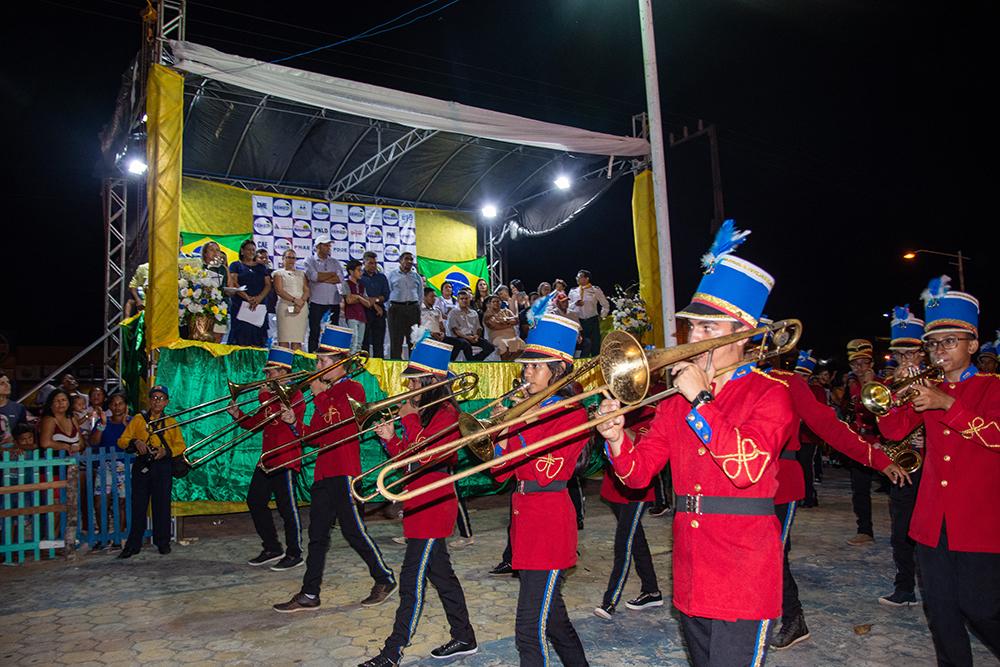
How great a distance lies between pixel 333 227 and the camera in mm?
16719

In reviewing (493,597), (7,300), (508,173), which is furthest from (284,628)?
(7,300)

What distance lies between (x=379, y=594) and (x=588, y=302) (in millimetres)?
9475

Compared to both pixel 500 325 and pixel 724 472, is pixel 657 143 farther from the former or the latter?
pixel 724 472

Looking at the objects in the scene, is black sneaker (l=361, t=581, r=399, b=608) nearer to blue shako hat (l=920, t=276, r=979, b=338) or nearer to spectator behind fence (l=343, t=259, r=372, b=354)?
blue shako hat (l=920, t=276, r=979, b=338)

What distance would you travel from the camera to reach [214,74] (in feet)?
33.1

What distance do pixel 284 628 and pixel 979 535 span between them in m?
5.14

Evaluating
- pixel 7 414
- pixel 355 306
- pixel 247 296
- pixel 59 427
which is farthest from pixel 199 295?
pixel 355 306

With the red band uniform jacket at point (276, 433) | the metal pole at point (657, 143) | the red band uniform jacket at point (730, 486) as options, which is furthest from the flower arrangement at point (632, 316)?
the red band uniform jacket at point (730, 486)

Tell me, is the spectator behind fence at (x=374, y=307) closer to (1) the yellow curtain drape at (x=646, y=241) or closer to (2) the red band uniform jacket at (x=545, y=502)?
(1) the yellow curtain drape at (x=646, y=241)

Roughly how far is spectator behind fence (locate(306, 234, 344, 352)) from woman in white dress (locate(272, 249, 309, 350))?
88 cm

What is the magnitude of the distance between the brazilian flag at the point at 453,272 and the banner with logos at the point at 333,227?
20.7 inches

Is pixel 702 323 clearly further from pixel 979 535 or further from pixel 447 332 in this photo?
pixel 447 332

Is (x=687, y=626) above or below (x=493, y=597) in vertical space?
above

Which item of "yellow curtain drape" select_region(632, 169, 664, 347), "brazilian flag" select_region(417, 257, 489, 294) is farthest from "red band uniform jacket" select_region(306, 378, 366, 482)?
"brazilian flag" select_region(417, 257, 489, 294)
